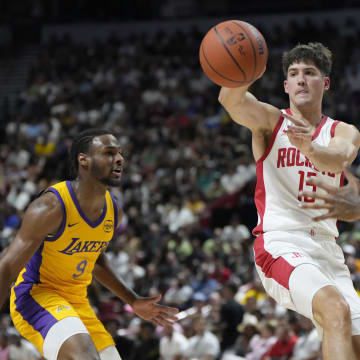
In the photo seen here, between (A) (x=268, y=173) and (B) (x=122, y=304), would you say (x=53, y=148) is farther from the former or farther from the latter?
(A) (x=268, y=173)

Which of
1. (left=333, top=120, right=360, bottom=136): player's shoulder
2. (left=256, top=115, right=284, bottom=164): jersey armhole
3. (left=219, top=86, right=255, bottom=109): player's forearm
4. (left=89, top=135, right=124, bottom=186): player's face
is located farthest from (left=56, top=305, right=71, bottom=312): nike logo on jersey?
(left=333, top=120, right=360, bottom=136): player's shoulder

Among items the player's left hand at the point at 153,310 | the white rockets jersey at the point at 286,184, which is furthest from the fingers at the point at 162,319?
the white rockets jersey at the point at 286,184

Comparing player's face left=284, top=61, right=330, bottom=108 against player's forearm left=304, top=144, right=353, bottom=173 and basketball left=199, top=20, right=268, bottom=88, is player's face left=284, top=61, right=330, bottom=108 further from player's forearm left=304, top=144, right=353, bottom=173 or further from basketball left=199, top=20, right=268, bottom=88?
player's forearm left=304, top=144, right=353, bottom=173

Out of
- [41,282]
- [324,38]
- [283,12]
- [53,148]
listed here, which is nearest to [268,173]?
[41,282]

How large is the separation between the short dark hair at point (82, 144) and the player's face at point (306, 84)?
142 centimetres

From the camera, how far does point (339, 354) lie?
3.85 m

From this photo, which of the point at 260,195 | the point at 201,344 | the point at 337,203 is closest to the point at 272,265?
the point at 260,195

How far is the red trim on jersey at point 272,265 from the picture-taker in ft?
14.0

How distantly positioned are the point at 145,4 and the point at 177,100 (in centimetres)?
585

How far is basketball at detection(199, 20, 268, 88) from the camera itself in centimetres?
447

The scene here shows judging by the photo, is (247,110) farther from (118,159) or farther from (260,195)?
(118,159)

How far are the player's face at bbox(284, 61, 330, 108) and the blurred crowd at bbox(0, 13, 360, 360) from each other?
4.24 meters

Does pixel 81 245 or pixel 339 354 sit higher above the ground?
pixel 81 245

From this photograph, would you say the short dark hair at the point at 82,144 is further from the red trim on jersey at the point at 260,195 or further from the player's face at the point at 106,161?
the red trim on jersey at the point at 260,195
